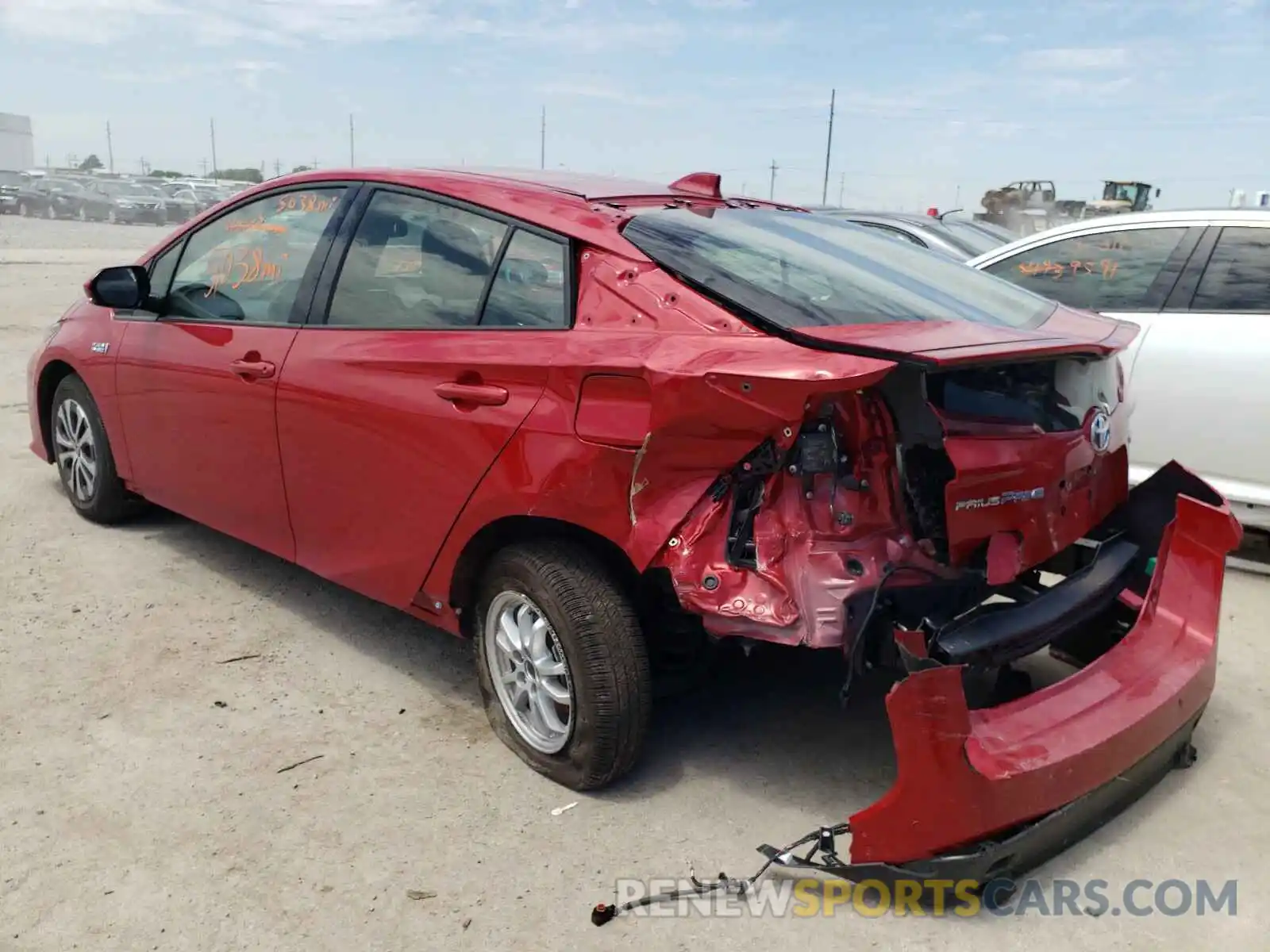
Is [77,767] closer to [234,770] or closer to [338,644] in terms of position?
[234,770]

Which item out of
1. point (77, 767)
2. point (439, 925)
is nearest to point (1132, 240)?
point (439, 925)

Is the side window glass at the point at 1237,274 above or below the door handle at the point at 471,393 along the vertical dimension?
above

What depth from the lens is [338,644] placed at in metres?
3.91

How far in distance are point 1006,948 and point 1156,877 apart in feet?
1.75

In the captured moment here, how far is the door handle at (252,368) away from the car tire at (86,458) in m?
1.35

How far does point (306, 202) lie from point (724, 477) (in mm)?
2126

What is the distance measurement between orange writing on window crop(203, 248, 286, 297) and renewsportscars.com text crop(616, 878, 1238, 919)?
249cm

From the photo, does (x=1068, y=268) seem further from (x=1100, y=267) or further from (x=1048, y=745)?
(x=1048, y=745)

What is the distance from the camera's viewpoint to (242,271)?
3980 mm

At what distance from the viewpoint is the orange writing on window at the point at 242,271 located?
3.84 metres

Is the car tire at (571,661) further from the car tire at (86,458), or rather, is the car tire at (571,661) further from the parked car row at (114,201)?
the parked car row at (114,201)

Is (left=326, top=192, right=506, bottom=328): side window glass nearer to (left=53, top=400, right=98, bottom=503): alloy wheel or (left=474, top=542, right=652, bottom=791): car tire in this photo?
(left=474, top=542, right=652, bottom=791): car tire

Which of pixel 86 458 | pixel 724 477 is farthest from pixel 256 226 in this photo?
pixel 724 477

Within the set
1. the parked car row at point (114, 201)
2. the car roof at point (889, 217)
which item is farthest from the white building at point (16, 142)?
the car roof at point (889, 217)
